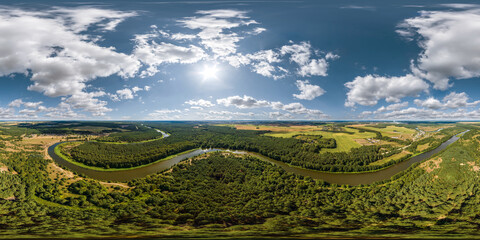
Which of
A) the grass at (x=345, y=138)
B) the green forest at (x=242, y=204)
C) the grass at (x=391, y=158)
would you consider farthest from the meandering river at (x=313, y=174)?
the grass at (x=345, y=138)

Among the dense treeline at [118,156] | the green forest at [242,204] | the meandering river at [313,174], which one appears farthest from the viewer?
the dense treeline at [118,156]

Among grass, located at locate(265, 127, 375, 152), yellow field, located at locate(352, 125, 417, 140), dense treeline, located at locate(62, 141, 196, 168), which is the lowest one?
dense treeline, located at locate(62, 141, 196, 168)

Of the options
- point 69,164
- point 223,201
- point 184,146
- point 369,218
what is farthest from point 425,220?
point 69,164

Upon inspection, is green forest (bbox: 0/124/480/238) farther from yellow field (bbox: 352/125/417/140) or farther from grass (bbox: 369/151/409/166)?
yellow field (bbox: 352/125/417/140)

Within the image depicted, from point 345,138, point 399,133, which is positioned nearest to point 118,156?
point 345,138

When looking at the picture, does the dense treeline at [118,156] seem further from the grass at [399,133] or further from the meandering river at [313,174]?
the grass at [399,133]

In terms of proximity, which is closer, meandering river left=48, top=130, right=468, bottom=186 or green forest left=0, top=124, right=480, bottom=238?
green forest left=0, top=124, right=480, bottom=238

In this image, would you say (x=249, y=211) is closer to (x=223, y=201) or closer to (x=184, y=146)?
(x=223, y=201)

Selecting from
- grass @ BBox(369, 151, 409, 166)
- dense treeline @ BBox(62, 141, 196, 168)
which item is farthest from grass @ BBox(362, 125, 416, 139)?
dense treeline @ BBox(62, 141, 196, 168)
